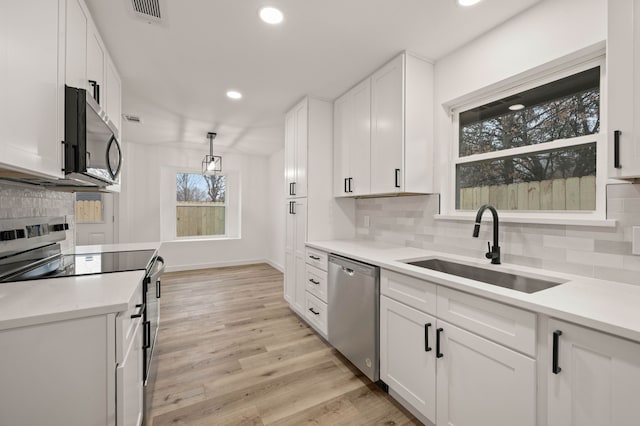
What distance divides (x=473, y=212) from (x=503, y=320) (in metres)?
1.12

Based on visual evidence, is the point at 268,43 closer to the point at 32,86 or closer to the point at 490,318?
the point at 32,86

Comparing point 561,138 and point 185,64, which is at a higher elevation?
point 185,64

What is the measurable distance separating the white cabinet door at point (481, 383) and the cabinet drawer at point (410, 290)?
0.12 meters

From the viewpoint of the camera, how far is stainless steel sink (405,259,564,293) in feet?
5.04

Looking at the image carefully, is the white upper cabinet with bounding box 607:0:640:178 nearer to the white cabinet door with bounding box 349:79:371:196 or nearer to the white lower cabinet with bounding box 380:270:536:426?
the white lower cabinet with bounding box 380:270:536:426

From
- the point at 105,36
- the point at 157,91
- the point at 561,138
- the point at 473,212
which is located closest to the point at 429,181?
the point at 473,212

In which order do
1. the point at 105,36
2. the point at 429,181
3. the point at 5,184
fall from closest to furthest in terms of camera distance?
1. the point at 5,184
2. the point at 105,36
3. the point at 429,181

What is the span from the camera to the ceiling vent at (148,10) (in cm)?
164

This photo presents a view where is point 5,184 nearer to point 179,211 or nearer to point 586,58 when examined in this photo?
point 586,58

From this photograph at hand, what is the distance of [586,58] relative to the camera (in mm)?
1524

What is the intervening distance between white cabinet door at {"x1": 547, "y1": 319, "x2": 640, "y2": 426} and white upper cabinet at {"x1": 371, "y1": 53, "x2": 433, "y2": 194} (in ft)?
4.53

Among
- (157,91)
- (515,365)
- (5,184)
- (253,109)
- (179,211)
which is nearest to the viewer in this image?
(515,365)

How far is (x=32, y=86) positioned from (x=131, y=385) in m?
1.29

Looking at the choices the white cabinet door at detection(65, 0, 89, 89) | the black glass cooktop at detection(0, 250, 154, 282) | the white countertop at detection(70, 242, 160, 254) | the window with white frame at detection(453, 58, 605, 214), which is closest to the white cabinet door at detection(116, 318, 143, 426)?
the black glass cooktop at detection(0, 250, 154, 282)
